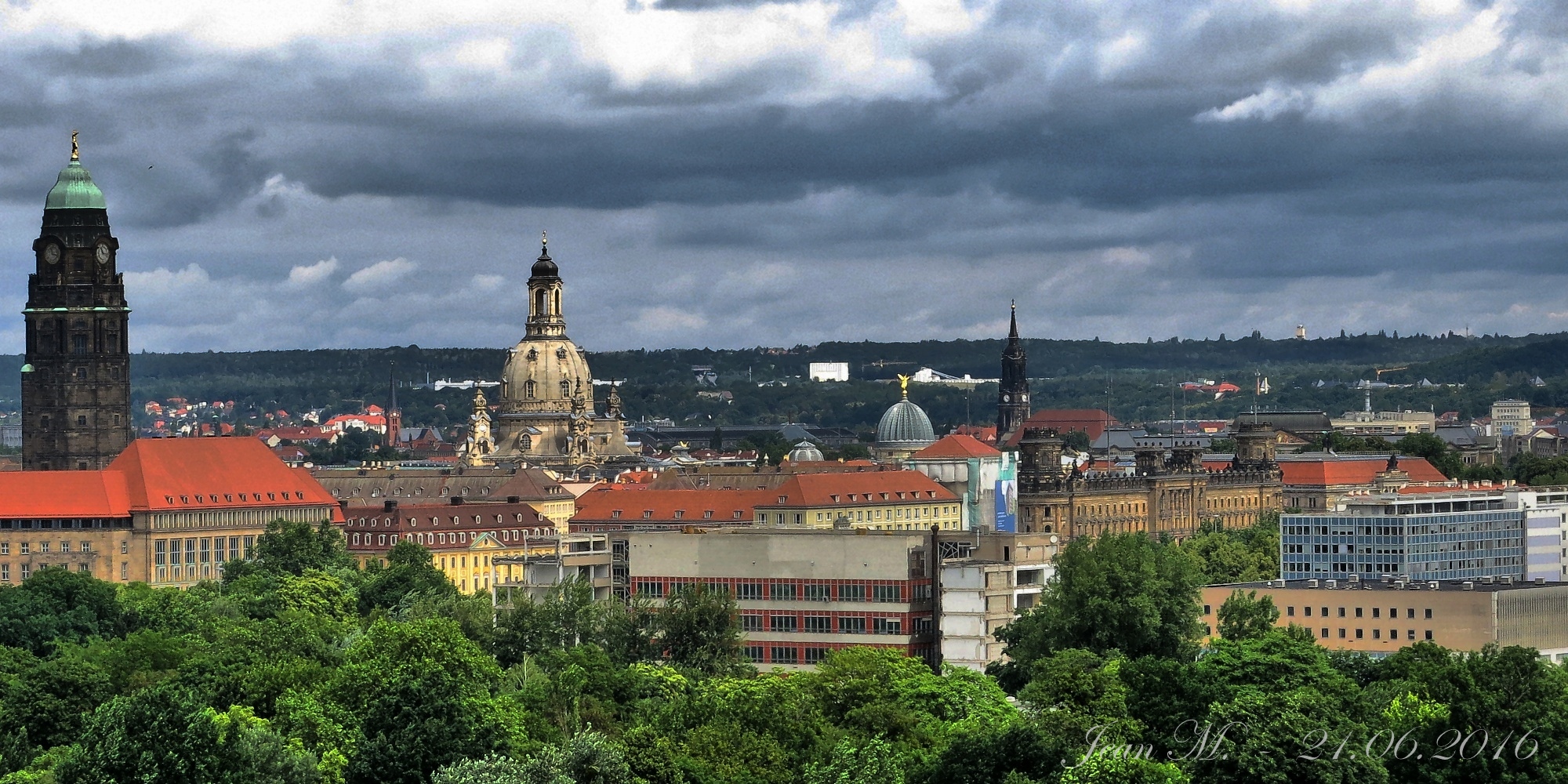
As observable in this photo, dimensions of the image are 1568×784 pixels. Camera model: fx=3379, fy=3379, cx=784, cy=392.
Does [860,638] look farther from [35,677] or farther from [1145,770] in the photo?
[1145,770]

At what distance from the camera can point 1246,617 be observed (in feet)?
499

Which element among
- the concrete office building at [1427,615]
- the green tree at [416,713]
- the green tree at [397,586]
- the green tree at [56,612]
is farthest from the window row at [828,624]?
the green tree at [416,713]

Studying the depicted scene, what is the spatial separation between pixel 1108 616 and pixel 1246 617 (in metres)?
8.62

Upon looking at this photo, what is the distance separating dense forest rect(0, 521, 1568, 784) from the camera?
102m

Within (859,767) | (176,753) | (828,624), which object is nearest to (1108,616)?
(828,624)

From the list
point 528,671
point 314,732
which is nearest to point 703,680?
point 528,671

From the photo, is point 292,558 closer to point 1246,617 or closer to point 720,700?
point 1246,617

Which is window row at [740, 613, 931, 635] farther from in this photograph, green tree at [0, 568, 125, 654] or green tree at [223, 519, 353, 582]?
green tree at [223, 519, 353, 582]

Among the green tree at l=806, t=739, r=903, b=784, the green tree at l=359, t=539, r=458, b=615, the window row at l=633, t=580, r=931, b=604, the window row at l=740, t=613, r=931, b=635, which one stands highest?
the window row at l=633, t=580, r=931, b=604

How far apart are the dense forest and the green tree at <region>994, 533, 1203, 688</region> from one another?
15cm

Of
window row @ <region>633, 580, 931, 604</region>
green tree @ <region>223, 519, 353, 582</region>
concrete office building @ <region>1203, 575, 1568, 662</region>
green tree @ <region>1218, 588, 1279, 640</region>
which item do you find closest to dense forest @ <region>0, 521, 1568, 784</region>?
green tree @ <region>1218, 588, 1279, 640</region>

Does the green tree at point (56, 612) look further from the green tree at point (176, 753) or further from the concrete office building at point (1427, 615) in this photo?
the concrete office building at point (1427, 615)

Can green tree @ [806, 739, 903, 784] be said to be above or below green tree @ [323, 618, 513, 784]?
below

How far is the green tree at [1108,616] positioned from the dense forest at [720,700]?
0.15m
